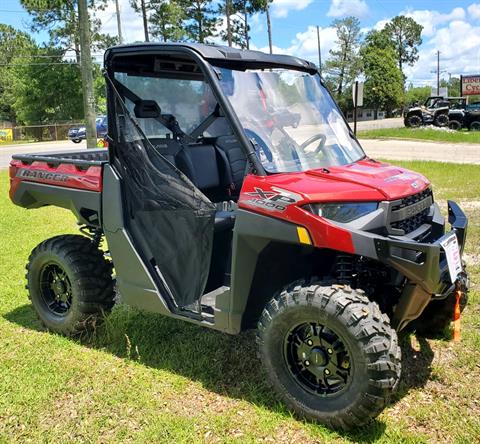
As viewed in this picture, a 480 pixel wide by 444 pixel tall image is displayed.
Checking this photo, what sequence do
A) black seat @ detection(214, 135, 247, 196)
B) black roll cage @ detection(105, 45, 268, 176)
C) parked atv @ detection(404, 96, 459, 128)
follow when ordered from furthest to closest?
parked atv @ detection(404, 96, 459, 128) < black seat @ detection(214, 135, 247, 196) < black roll cage @ detection(105, 45, 268, 176)

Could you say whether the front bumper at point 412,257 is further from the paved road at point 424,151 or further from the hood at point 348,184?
the paved road at point 424,151

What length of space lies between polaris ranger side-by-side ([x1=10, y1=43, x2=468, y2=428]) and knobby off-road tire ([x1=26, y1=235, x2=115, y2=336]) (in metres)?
0.01

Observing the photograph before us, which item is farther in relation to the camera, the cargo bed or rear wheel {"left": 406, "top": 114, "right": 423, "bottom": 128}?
rear wheel {"left": 406, "top": 114, "right": 423, "bottom": 128}

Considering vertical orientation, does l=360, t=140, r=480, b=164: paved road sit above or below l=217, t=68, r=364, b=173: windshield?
below

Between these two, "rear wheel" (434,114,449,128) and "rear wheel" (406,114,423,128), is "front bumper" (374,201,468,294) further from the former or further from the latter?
"rear wheel" (406,114,423,128)

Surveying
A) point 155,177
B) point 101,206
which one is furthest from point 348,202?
point 101,206

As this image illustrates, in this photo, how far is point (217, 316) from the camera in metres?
3.40

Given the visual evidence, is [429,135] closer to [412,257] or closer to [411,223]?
[411,223]

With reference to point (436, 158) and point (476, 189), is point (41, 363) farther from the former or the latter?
point (436, 158)

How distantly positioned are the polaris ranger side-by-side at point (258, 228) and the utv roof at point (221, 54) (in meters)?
0.01

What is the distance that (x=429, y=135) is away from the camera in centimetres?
2723

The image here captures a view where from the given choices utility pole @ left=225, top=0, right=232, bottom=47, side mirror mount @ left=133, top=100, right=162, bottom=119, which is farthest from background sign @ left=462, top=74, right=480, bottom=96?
side mirror mount @ left=133, top=100, right=162, bottom=119

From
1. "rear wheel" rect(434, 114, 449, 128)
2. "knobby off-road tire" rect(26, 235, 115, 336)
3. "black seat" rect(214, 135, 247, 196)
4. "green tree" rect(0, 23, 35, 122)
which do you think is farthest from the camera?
"green tree" rect(0, 23, 35, 122)

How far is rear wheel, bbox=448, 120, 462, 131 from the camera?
3102cm
